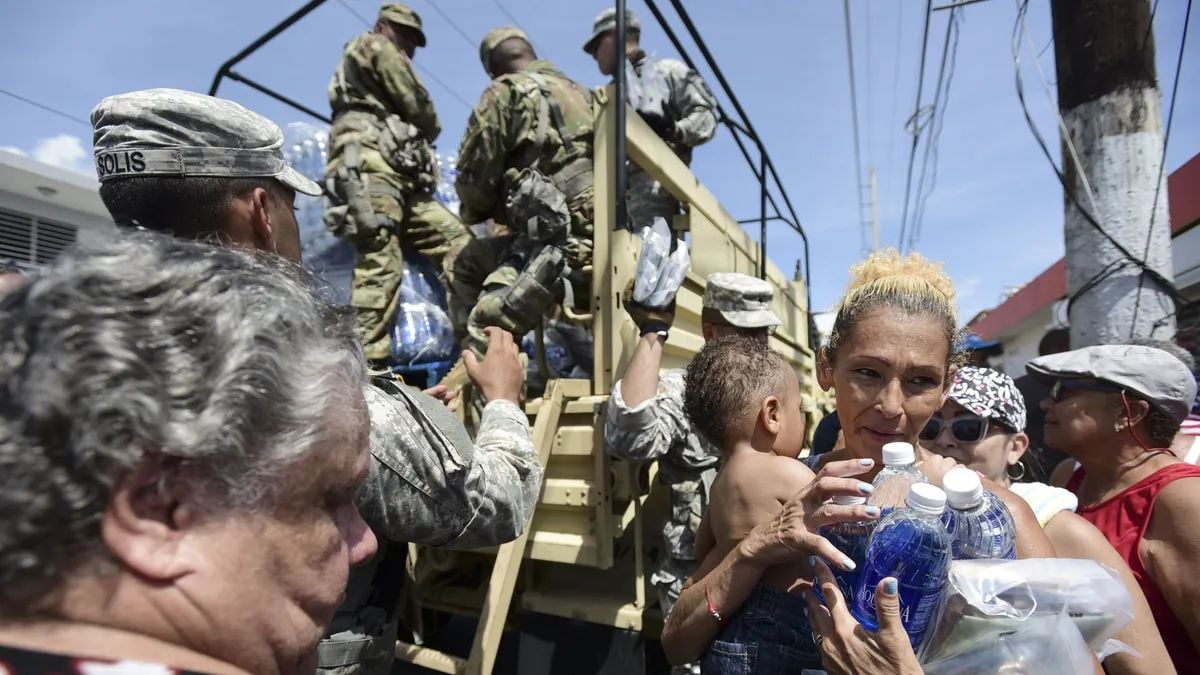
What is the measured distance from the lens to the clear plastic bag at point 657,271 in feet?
7.97

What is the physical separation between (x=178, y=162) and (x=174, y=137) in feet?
0.21

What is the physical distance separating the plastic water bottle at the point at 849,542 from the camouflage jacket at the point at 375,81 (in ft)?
11.1

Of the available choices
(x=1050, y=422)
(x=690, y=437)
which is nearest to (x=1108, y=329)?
(x=1050, y=422)

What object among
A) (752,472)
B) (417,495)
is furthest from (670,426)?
(417,495)

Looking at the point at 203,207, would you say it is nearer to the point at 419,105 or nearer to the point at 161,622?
the point at 161,622

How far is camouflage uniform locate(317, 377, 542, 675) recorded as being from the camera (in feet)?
3.76

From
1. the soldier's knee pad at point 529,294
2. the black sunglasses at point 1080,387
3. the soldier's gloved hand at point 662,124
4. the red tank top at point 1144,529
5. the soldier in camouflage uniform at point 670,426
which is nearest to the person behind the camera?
the red tank top at point 1144,529

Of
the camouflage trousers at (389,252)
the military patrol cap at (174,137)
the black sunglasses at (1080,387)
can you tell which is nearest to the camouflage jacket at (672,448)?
the black sunglasses at (1080,387)

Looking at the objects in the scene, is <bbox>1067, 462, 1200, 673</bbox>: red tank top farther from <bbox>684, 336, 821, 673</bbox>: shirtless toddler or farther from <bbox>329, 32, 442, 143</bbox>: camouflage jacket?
<bbox>329, 32, 442, 143</bbox>: camouflage jacket

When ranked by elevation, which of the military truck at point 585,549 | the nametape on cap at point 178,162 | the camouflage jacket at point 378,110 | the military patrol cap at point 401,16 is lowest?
the military truck at point 585,549

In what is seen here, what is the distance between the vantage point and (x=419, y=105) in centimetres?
366

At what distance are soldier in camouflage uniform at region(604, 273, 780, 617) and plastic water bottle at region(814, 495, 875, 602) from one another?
1023mm

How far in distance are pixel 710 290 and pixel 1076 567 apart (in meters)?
1.87

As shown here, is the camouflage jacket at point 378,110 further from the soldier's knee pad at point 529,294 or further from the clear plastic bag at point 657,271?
the clear plastic bag at point 657,271
